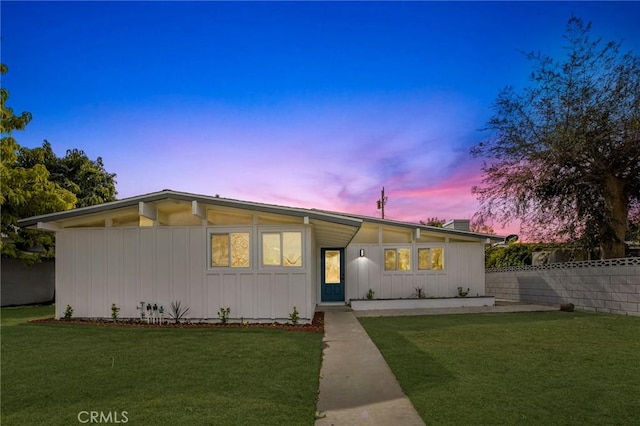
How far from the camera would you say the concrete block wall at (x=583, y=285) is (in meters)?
11.1

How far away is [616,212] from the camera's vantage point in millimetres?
14484

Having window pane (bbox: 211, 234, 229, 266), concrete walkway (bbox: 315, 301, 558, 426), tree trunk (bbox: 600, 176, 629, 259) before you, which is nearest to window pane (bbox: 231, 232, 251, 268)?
window pane (bbox: 211, 234, 229, 266)

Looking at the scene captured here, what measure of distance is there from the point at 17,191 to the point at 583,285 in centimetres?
1811

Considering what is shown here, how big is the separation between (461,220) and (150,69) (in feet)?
41.7

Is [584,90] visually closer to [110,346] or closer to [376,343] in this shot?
[376,343]

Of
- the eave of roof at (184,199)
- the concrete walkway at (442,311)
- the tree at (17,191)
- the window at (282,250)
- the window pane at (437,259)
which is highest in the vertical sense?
the tree at (17,191)

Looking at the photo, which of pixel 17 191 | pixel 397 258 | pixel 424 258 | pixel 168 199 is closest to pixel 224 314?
pixel 168 199

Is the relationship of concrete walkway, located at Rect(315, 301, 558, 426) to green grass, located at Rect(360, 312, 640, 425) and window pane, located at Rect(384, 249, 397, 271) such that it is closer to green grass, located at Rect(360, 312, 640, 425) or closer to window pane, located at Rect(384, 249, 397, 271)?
green grass, located at Rect(360, 312, 640, 425)

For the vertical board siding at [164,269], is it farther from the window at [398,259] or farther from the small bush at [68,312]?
the window at [398,259]

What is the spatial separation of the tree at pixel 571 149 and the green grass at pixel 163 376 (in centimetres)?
1164

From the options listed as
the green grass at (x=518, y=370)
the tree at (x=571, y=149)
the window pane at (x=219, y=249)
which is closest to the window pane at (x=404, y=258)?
the tree at (x=571, y=149)

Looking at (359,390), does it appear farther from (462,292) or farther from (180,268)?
(462,292)

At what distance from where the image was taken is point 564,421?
11.7ft

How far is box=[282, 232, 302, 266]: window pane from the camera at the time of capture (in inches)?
387
